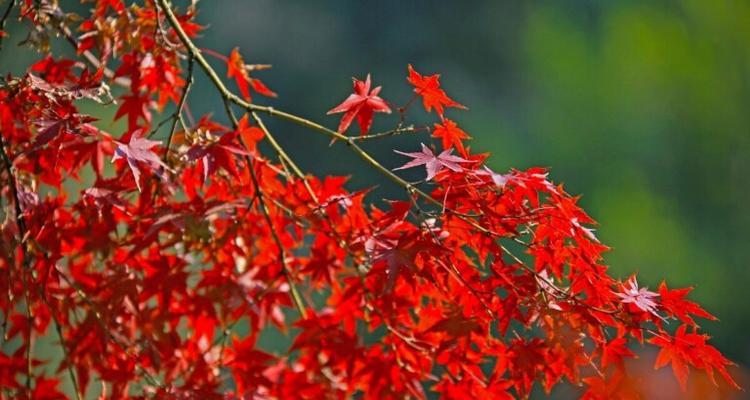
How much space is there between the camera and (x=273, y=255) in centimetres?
178

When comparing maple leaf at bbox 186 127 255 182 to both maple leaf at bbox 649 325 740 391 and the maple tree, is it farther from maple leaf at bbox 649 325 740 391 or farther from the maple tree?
maple leaf at bbox 649 325 740 391

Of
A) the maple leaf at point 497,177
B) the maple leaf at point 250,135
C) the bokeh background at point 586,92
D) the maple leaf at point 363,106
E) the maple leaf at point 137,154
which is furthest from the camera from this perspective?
the bokeh background at point 586,92

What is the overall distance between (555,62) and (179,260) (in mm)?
4294

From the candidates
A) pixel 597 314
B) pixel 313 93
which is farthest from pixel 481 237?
pixel 313 93

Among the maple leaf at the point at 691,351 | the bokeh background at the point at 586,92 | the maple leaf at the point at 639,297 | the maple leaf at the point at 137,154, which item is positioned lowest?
the bokeh background at the point at 586,92

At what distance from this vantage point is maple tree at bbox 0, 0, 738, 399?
1217 mm

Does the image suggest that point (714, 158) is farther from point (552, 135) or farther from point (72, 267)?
point (72, 267)

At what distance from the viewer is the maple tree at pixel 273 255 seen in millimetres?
1217

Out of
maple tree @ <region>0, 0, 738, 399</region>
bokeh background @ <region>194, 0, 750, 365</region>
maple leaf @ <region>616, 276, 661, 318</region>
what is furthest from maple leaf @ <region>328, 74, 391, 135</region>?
bokeh background @ <region>194, 0, 750, 365</region>

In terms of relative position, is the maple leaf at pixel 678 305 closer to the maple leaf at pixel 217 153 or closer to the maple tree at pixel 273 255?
the maple tree at pixel 273 255

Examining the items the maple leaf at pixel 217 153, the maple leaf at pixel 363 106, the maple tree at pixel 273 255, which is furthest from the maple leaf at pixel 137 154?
the maple leaf at pixel 363 106

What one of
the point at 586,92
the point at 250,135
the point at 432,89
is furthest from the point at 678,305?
the point at 586,92

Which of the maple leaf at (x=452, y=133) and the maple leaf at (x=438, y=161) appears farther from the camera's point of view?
the maple leaf at (x=452, y=133)

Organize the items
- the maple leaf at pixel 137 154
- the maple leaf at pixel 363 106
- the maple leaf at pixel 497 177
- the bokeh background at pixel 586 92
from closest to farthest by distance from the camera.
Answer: the maple leaf at pixel 497 177, the maple leaf at pixel 137 154, the maple leaf at pixel 363 106, the bokeh background at pixel 586 92
